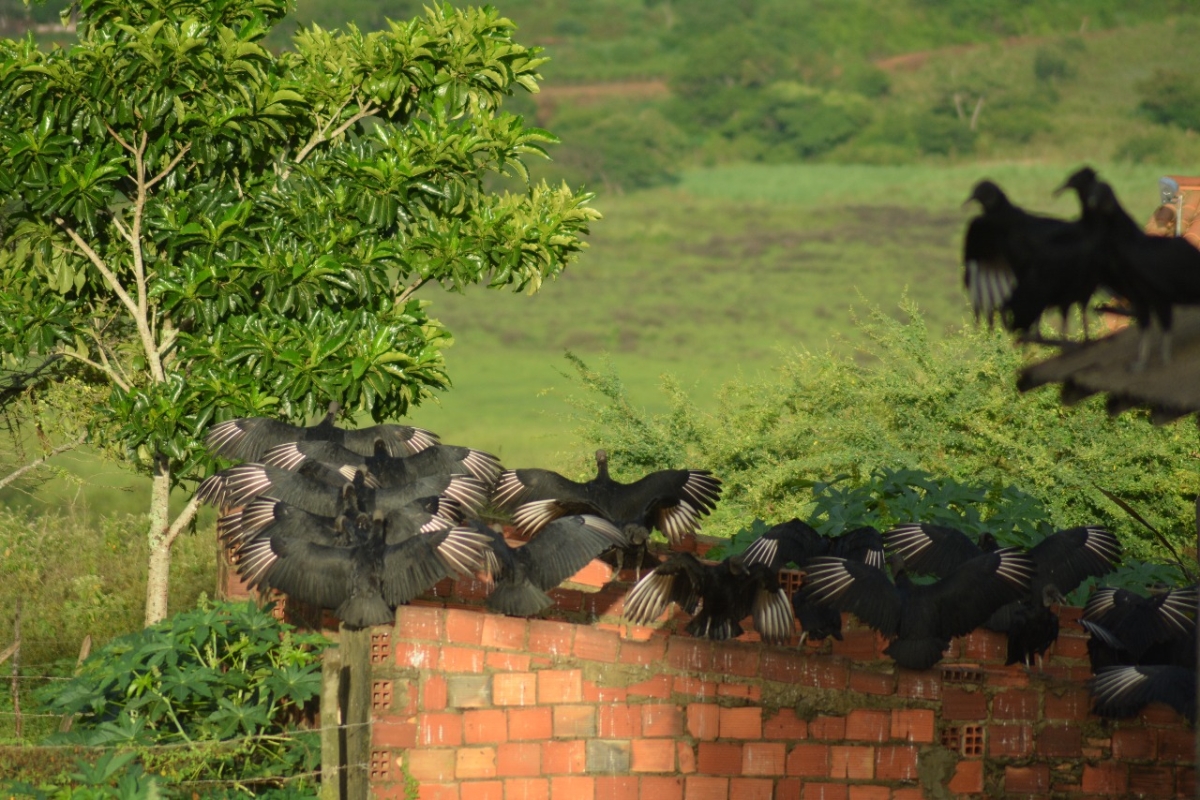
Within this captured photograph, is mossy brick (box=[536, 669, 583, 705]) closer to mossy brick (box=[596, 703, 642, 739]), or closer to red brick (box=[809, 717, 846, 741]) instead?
mossy brick (box=[596, 703, 642, 739])

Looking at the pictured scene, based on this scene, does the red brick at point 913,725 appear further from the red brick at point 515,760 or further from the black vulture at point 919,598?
the red brick at point 515,760

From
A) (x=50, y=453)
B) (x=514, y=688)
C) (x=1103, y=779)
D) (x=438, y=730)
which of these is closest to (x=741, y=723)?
(x=514, y=688)

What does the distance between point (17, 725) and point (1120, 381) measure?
5.87 metres

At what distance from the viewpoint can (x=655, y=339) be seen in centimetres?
5150

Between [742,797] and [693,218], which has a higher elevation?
[693,218]

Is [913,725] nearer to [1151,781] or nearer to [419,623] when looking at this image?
[1151,781]

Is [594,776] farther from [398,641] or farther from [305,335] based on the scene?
[305,335]

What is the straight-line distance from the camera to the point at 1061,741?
25.4 feet

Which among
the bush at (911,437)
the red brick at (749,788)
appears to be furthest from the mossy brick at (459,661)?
the bush at (911,437)

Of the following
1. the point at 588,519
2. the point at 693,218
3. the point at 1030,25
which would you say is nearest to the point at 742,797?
the point at 588,519

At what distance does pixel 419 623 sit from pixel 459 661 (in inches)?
10.2

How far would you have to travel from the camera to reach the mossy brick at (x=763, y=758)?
7.63 metres

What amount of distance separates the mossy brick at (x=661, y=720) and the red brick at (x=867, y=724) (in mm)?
813

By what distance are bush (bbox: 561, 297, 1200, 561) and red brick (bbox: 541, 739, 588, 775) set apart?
5736mm
